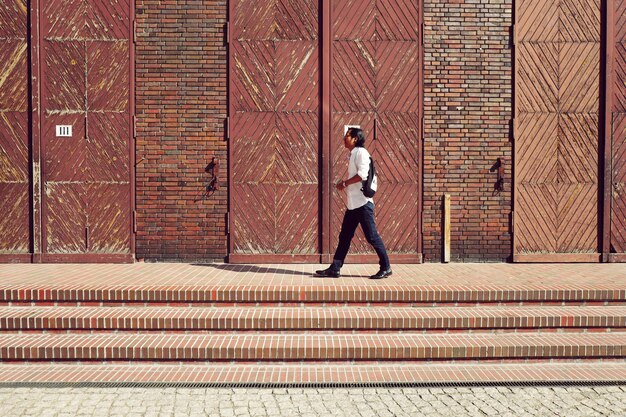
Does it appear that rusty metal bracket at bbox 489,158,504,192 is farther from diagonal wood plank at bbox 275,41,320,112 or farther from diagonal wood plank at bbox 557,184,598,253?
diagonal wood plank at bbox 275,41,320,112

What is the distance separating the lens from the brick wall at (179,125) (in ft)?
26.3

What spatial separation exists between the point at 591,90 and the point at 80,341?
7.90 meters

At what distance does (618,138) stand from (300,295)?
5797 mm

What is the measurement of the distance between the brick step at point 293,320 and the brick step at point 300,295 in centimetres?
21

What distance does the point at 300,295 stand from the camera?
5871mm

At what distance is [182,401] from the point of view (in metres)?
4.08

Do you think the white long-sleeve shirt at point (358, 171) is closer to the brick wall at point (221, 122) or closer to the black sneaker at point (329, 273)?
the black sneaker at point (329, 273)

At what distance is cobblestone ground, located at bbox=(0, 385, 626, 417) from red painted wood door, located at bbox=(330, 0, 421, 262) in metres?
3.96

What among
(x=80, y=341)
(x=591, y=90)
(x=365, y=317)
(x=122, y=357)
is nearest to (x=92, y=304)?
(x=80, y=341)

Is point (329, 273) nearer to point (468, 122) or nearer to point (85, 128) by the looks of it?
point (468, 122)

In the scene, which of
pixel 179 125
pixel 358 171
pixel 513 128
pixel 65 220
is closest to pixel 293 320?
pixel 358 171

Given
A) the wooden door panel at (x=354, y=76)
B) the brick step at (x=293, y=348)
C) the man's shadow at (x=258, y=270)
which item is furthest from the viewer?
the wooden door panel at (x=354, y=76)

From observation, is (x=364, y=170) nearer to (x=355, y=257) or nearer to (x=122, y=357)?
(x=355, y=257)

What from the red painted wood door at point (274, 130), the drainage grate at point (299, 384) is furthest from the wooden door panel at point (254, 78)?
the drainage grate at point (299, 384)
